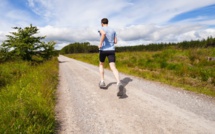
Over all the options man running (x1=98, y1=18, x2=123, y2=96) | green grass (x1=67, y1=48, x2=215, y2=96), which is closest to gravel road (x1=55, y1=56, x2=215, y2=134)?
man running (x1=98, y1=18, x2=123, y2=96)

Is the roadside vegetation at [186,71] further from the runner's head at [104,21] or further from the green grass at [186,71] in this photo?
the runner's head at [104,21]

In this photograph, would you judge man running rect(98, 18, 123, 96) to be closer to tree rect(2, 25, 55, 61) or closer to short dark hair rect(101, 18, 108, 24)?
short dark hair rect(101, 18, 108, 24)

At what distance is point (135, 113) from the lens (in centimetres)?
403

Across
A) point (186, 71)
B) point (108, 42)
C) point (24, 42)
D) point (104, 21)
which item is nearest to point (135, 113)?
point (108, 42)

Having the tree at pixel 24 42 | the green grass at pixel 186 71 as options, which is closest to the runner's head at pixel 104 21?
the green grass at pixel 186 71

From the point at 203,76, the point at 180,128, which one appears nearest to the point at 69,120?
the point at 180,128

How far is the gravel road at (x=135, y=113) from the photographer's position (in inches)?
129

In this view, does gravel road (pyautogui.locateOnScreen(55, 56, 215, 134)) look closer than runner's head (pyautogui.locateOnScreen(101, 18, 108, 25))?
Yes

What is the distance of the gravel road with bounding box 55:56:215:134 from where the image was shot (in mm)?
3283

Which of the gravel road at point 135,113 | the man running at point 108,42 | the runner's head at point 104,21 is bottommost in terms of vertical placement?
the gravel road at point 135,113

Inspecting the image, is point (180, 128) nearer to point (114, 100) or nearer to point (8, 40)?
point (114, 100)

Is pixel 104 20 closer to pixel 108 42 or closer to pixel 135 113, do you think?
pixel 108 42

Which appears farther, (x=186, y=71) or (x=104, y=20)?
(x=186, y=71)

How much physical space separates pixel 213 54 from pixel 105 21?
1188 cm
